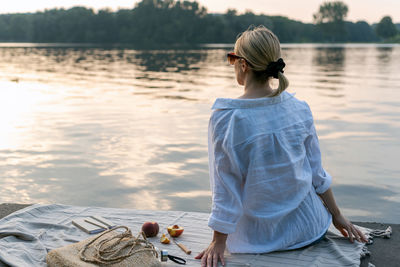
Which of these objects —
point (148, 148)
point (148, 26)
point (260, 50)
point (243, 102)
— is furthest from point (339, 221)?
point (148, 26)

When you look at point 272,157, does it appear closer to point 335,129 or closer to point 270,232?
point 270,232

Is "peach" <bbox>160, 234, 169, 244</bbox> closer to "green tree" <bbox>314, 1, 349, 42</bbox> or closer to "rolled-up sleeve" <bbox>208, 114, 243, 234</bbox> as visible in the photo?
"rolled-up sleeve" <bbox>208, 114, 243, 234</bbox>

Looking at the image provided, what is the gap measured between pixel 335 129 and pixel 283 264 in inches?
264

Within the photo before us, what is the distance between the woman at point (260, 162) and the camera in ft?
9.32

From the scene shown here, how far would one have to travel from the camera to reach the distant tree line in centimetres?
9806

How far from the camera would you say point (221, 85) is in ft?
58.7

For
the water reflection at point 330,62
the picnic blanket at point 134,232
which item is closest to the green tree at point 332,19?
the water reflection at point 330,62

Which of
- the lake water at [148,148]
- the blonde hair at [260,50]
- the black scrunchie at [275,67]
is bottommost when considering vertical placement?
the lake water at [148,148]

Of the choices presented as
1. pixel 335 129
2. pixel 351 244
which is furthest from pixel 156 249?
pixel 335 129

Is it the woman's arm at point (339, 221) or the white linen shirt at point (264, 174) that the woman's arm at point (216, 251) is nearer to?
the white linen shirt at point (264, 174)

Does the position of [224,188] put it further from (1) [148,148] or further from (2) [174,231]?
(1) [148,148]

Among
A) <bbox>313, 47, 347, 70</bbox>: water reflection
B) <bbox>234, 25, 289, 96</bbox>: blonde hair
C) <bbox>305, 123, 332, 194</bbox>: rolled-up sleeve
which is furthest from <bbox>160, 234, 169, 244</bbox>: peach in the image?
<bbox>313, 47, 347, 70</bbox>: water reflection

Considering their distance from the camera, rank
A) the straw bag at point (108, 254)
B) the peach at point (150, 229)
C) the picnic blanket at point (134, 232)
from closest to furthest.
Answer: the straw bag at point (108, 254) → the picnic blanket at point (134, 232) → the peach at point (150, 229)

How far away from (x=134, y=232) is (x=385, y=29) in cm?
13141
